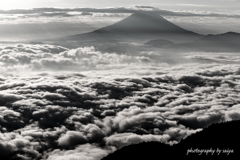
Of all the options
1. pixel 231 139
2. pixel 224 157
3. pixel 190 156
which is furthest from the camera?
pixel 231 139

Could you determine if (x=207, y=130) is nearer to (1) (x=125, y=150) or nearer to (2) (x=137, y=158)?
(2) (x=137, y=158)

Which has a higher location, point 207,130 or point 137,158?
point 207,130

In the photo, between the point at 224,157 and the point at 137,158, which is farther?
the point at 137,158

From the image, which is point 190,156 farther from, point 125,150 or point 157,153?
point 125,150

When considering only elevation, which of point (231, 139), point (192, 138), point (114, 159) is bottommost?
point (114, 159)

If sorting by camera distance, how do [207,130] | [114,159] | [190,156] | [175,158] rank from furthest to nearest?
[114,159]
[207,130]
[175,158]
[190,156]

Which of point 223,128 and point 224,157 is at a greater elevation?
point 224,157

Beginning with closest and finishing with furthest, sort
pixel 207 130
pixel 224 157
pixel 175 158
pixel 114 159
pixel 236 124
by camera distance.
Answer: pixel 224 157
pixel 175 158
pixel 236 124
pixel 207 130
pixel 114 159

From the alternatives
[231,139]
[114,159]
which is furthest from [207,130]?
[114,159]

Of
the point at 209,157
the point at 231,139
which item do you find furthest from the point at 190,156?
the point at 231,139
